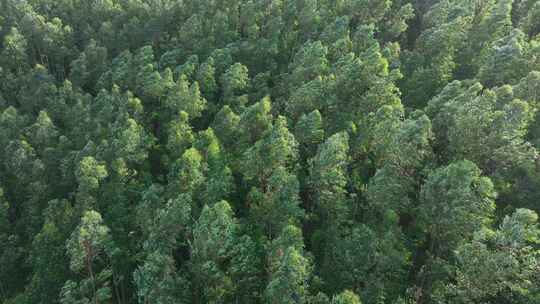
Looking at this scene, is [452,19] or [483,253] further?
[452,19]

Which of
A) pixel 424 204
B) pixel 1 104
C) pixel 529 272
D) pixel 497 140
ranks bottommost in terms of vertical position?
pixel 529 272

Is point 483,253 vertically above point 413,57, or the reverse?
point 413,57

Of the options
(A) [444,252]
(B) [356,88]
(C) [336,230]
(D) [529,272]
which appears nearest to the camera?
(D) [529,272]

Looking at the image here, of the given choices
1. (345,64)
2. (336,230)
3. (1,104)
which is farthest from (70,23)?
(336,230)

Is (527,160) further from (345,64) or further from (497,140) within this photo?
(345,64)

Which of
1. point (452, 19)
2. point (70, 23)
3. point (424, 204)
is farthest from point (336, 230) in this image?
point (70, 23)

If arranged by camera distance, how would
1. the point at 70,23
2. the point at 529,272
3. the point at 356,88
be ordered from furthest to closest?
the point at 70,23 < the point at 356,88 < the point at 529,272
